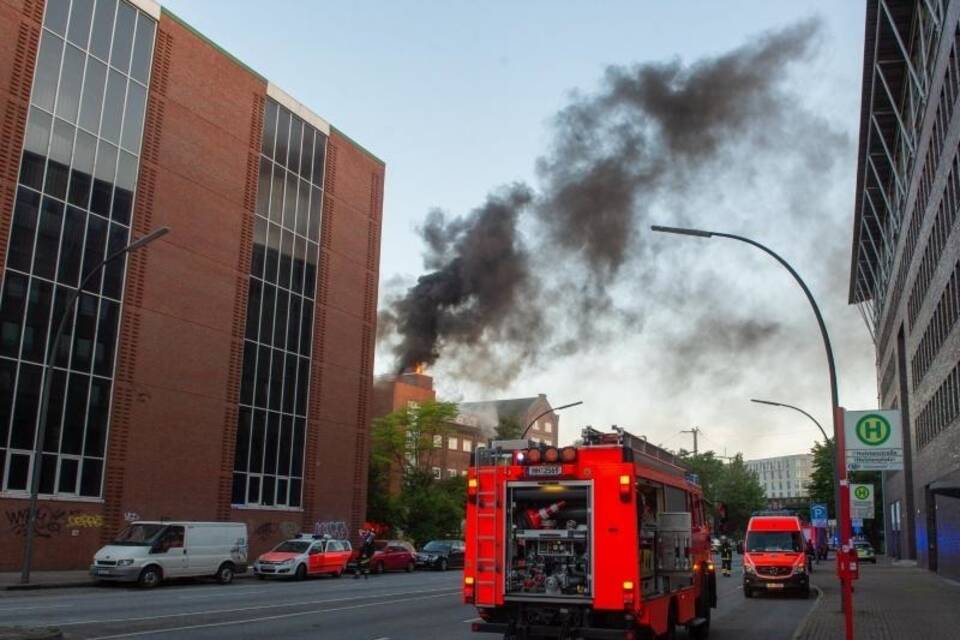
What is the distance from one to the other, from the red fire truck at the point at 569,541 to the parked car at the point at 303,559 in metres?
19.5

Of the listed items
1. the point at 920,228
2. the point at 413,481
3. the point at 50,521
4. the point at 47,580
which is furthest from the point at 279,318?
the point at 920,228

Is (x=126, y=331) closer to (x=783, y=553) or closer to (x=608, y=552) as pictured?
(x=783, y=553)

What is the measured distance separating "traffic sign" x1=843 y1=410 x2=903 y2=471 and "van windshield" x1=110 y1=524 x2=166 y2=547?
1817cm

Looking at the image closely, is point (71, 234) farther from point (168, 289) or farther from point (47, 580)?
point (47, 580)

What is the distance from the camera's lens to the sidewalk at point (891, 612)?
14.7 m

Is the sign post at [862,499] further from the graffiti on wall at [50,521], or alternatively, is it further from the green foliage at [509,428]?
the green foliage at [509,428]

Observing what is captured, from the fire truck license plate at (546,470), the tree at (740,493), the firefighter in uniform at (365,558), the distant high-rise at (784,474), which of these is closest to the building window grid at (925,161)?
the fire truck license plate at (546,470)

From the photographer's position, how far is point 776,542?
23.7 meters

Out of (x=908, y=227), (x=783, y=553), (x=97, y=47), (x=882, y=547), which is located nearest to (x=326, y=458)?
(x=97, y=47)

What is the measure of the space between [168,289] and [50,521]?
9.22 m

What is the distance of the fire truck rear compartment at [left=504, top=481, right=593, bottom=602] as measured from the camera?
9719 millimetres

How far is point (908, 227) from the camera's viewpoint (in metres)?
38.1

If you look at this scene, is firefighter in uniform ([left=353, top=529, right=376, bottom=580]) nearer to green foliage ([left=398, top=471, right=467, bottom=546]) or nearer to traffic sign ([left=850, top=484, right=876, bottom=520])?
traffic sign ([left=850, top=484, right=876, bottom=520])

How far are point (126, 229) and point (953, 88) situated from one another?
27.4m
